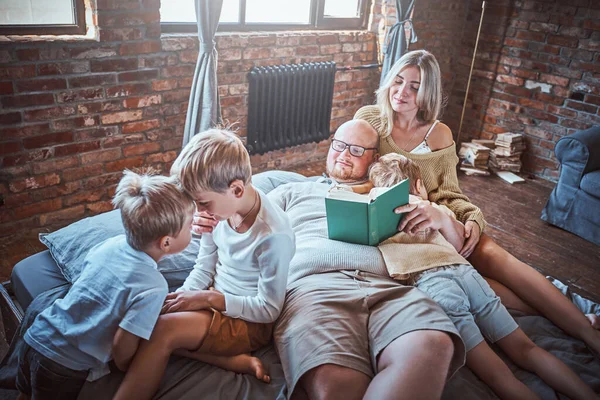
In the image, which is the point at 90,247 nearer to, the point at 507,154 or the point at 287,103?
the point at 287,103

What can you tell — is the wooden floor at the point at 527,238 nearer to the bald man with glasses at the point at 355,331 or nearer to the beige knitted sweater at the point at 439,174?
the beige knitted sweater at the point at 439,174

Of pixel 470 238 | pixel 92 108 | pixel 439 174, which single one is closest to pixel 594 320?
pixel 470 238

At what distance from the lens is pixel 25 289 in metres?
1.74

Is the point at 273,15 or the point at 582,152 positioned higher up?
the point at 273,15

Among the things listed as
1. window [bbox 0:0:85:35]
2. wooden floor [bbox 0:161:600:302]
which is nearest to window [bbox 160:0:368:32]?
window [bbox 0:0:85:35]

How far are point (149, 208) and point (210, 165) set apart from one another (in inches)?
7.7

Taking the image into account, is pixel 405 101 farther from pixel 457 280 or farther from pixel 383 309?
pixel 383 309

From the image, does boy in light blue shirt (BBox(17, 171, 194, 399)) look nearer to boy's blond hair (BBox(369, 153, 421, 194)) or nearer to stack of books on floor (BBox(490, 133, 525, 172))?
boy's blond hair (BBox(369, 153, 421, 194))

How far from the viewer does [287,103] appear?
3.70 m

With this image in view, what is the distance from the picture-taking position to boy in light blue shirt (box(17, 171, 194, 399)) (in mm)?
1297

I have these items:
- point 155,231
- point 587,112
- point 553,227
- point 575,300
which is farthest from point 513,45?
point 155,231

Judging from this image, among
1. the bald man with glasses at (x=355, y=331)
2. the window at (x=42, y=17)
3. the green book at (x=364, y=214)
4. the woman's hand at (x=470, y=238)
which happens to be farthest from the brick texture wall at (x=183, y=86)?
the woman's hand at (x=470, y=238)

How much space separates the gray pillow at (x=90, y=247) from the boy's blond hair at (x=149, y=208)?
0.50 meters

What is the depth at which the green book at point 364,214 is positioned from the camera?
168 cm
